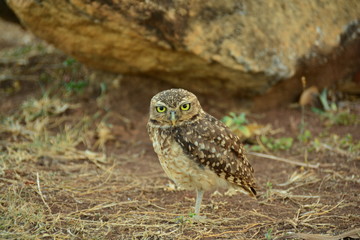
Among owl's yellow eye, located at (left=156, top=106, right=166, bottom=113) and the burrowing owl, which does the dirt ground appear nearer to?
the burrowing owl

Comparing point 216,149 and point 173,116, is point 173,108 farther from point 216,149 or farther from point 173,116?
point 216,149

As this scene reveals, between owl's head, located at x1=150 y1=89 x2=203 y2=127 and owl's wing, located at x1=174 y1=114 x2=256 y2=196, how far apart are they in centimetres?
Answer: 8

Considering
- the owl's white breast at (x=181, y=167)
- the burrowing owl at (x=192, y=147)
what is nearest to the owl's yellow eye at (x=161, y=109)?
the burrowing owl at (x=192, y=147)

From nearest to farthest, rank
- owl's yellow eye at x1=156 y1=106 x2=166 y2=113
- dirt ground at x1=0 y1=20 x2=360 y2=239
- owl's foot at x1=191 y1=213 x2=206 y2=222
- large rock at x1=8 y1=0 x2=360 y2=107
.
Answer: dirt ground at x1=0 y1=20 x2=360 y2=239 → owl's foot at x1=191 y1=213 x2=206 y2=222 → owl's yellow eye at x1=156 y1=106 x2=166 y2=113 → large rock at x1=8 y1=0 x2=360 y2=107

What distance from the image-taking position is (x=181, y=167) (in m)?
3.93

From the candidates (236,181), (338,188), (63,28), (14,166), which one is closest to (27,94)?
(63,28)

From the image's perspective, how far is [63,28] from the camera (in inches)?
227

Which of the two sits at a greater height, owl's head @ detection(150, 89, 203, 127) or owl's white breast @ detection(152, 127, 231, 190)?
owl's head @ detection(150, 89, 203, 127)

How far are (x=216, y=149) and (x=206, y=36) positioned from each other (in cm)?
216

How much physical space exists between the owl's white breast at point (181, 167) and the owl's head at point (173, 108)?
0.45 ft

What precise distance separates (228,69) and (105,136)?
1820 mm

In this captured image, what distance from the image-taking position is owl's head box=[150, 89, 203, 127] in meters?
3.99

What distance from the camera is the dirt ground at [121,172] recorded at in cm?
373

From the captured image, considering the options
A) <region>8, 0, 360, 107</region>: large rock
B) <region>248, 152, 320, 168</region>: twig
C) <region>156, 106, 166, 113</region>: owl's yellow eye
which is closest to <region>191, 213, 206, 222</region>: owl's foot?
<region>156, 106, 166, 113</region>: owl's yellow eye
